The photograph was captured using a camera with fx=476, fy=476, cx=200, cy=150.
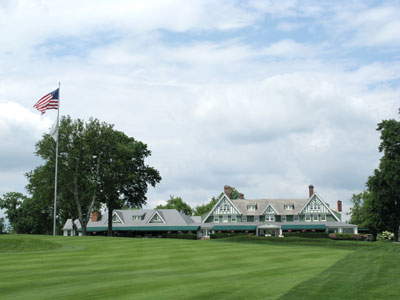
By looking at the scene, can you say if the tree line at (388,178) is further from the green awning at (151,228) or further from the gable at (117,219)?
the gable at (117,219)

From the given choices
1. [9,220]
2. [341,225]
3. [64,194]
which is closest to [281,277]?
[64,194]

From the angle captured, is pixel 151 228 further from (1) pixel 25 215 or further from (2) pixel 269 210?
(1) pixel 25 215

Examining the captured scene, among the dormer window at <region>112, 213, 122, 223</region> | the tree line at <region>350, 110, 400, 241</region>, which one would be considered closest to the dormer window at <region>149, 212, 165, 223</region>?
the dormer window at <region>112, 213, 122, 223</region>

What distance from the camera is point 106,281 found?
663 inches

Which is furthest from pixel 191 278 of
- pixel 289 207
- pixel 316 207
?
pixel 289 207

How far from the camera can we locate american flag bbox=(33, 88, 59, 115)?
178 ft

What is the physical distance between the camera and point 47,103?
181 feet

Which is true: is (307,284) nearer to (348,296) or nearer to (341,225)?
(348,296)

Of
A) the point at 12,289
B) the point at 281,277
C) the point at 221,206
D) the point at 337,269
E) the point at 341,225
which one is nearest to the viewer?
the point at 12,289

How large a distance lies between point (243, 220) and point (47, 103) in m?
54.6

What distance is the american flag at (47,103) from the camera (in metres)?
54.4

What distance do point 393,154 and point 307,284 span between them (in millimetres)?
59937

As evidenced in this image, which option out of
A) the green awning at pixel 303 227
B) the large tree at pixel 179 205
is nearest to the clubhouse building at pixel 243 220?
the green awning at pixel 303 227

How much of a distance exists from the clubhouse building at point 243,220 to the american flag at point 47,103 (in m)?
42.8
